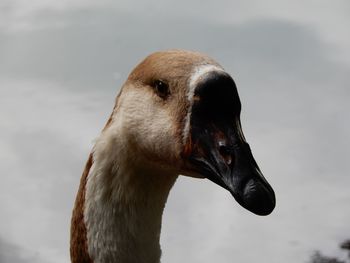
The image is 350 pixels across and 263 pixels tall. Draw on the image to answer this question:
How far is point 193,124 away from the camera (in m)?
1.76

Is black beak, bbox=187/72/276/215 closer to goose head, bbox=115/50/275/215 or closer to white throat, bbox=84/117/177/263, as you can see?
goose head, bbox=115/50/275/215

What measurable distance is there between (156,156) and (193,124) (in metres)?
0.17

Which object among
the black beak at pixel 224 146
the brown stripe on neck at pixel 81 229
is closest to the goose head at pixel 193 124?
the black beak at pixel 224 146

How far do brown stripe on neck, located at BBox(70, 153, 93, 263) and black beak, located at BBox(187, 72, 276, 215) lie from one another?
0.41 m

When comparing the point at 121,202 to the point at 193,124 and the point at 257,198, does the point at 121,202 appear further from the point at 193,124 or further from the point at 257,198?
the point at 257,198

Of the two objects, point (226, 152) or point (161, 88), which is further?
point (161, 88)

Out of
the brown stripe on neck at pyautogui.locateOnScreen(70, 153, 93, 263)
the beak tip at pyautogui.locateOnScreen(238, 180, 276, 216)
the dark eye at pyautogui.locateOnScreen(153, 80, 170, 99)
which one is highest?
the dark eye at pyautogui.locateOnScreen(153, 80, 170, 99)

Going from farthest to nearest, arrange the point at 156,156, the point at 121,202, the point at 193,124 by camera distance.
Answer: the point at 121,202 → the point at 156,156 → the point at 193,124

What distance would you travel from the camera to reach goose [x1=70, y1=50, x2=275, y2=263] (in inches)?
67.5

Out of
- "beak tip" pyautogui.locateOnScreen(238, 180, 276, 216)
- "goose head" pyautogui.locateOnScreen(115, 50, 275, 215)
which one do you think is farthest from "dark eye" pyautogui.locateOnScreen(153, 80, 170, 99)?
"beak tip" pyautogui.locateOnScreen(238, 180, 276, 216)

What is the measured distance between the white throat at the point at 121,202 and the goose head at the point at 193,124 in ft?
0.17

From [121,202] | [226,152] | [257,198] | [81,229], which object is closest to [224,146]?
[226,152]

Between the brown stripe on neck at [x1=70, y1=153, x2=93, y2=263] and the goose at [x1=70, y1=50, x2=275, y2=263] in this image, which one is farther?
the brown stripe on neck at [x1=70, y1=153, x2=93, y2=263]

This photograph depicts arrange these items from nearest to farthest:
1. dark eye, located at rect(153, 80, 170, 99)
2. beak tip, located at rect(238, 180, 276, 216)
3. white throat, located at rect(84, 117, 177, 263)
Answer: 1. beak tip, located at rect(238, 180, 276, 216)
2. dark eye, located at rect(153, 80, 170, 99)
3. white throat, located at rect(84, 117, 177, 263)
